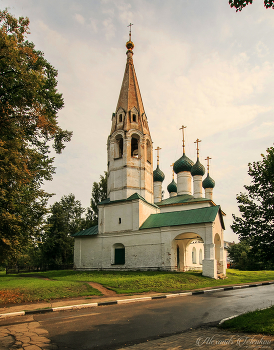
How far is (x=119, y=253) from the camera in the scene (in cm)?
2419

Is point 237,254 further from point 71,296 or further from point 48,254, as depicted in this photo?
point 71,296

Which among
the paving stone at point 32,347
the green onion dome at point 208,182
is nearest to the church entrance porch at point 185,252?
the green onion dome at point 208,182

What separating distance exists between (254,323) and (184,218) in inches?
662

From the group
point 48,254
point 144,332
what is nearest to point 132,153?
point 48,254

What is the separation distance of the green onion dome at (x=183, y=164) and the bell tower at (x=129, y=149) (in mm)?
8160

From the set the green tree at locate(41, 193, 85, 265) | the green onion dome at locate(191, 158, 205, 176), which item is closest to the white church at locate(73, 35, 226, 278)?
the green tree at locate(41, 193, 85, 265)

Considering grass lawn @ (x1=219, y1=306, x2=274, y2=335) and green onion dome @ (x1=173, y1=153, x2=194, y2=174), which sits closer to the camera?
grass lawn @ (x1=219, y1=306, x2=274, y2=335)

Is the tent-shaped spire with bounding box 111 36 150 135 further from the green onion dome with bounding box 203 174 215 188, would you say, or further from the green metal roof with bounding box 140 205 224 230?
the green onion dome with bounding box 203 174 215 188

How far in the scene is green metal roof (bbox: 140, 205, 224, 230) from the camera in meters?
21.5

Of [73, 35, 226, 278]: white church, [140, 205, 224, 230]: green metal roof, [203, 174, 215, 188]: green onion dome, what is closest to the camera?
[140, 205, 224, 230]: green metal roof

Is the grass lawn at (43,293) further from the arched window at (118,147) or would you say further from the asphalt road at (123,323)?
the arched window at (118,147)

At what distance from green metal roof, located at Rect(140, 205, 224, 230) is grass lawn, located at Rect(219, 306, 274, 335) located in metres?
14.5

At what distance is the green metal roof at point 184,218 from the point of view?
70.7 ft

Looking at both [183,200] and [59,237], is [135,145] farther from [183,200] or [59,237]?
[59,237]
